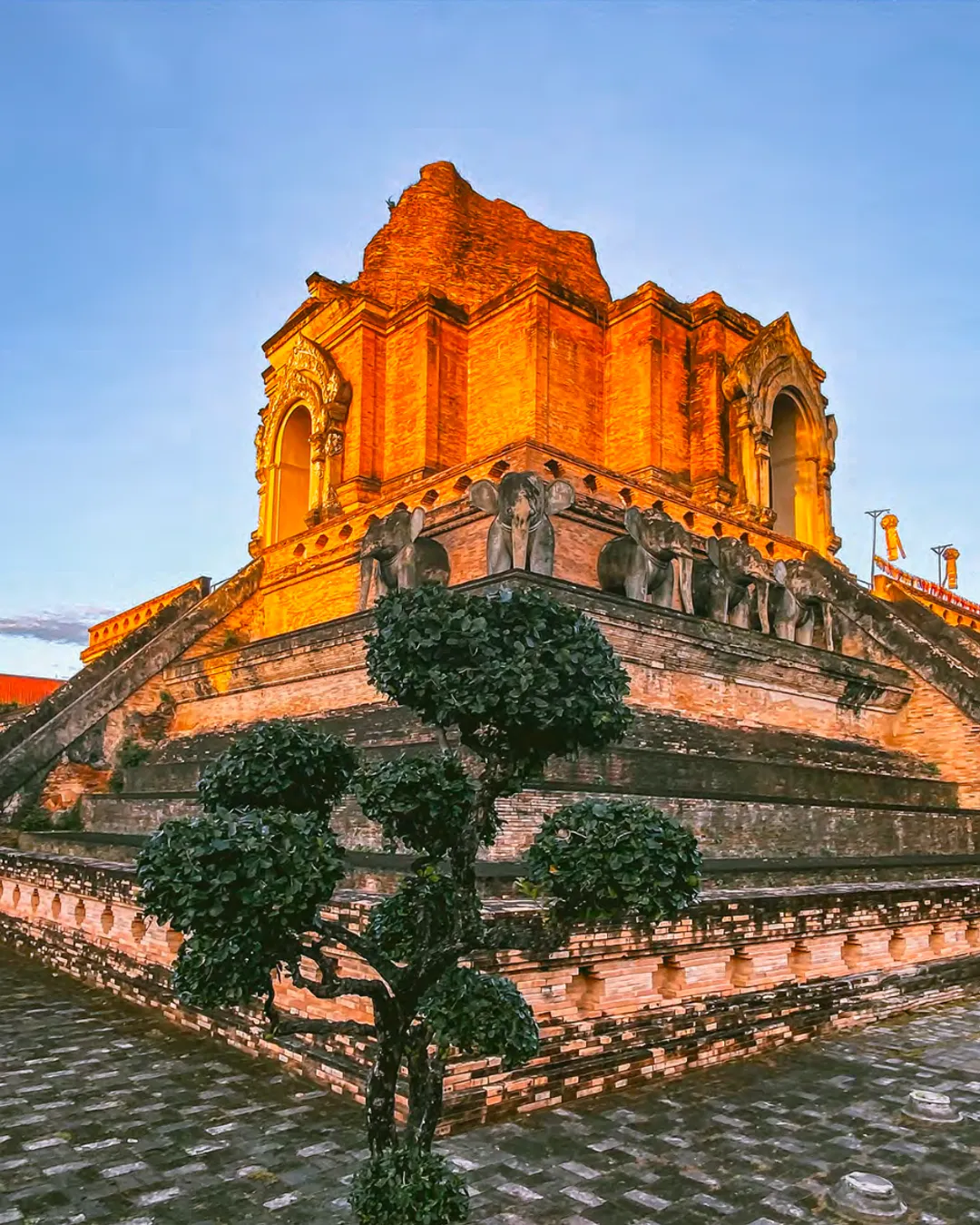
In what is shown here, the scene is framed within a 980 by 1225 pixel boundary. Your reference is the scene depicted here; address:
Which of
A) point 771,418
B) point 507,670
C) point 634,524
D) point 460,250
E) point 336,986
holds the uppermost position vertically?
point 460,250

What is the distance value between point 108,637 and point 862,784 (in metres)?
20.6

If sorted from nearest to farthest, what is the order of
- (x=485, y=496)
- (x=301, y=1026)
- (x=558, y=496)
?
(x=301, y=1026)
(x=558, y=496)
(x=485, y=496)

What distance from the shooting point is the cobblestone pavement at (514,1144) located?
155 inches

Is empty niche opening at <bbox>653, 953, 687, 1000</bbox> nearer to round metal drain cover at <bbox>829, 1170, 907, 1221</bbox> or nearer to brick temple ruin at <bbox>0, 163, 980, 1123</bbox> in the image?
brick temple ruin at <bbox>0, 163, 980, 1123</bbox>

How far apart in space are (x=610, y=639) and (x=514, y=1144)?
6.38 meters

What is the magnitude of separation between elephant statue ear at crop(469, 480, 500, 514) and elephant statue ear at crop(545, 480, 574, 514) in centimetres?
67

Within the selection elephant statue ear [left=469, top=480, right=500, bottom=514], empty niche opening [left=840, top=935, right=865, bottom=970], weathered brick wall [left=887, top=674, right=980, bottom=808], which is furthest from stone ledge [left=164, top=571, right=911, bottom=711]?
empty niche opening [left=840, top=935, right=865, bottom=970]

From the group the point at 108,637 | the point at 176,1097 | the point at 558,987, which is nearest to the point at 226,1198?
the point at 176,1097

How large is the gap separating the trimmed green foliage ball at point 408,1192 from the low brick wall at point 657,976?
1804mm

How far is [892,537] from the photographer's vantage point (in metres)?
35.2

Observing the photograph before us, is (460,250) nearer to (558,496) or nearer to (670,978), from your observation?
(558,496)

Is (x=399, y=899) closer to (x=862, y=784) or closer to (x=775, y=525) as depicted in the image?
(x=862, y=784)

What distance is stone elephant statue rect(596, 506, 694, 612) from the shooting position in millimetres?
13469

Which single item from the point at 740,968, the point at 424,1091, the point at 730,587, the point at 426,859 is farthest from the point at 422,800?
the point at 730,587
